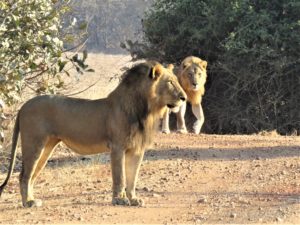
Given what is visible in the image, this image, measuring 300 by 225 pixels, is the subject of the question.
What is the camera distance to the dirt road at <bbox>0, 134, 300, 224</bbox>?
7785 mm

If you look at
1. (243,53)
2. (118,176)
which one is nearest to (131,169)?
(118,176)

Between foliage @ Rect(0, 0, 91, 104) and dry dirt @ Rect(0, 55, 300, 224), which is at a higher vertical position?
foliage @ Rect(0, 0, 91, 104)

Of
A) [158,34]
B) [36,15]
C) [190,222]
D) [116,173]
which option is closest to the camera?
[190,222]

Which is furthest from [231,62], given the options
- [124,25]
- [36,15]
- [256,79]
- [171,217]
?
[124,25]

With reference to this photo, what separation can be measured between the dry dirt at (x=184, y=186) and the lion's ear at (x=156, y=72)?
4.58ft

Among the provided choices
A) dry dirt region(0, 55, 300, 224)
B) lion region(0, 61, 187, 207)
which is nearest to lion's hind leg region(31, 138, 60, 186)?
lion region(0, 61, 187, 207)

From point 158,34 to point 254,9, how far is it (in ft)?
9.06

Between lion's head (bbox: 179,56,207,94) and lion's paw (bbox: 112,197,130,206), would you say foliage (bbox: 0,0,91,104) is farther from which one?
lion's head (bbox: 179,56,207,94)

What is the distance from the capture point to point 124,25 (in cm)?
5288

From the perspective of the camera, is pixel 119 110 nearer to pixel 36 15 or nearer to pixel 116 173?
pixel 116 173

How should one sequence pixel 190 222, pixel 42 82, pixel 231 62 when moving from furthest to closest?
pixel 231 62
pixel 42 82
pixel 190 222

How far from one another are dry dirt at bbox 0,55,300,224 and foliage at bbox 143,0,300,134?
4658 mm

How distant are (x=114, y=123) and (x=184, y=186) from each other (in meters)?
1.60

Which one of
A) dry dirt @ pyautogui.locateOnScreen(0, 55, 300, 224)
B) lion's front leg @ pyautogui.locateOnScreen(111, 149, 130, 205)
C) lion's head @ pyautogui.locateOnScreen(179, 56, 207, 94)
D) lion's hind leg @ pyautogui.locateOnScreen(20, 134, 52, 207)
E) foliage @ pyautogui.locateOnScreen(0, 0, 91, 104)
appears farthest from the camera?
lion's head @ pyautogui.locateOnScreen(179, 56, 207, 94)
